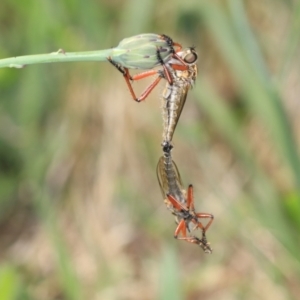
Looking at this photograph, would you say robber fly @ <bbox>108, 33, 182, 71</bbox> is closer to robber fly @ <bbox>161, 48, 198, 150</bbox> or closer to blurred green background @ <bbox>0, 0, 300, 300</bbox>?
robber fly @ <bbox>161, 48, 198, 150</bbox>

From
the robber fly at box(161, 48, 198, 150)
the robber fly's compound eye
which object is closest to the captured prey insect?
the robber fly at box(161, 48, 198, 150)

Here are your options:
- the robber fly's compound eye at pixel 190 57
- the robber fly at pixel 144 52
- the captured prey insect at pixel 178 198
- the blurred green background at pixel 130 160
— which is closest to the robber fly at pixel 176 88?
the robber fly's compound eye at pixel 190 57

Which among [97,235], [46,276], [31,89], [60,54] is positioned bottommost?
[60,54]

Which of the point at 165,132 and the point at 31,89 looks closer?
the point at 165,132

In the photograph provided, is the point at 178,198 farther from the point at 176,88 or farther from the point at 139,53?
the point at 139,53

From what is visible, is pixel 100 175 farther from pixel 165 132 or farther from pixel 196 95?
pixel 165 132

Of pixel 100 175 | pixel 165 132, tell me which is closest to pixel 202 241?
pixel 165 132
